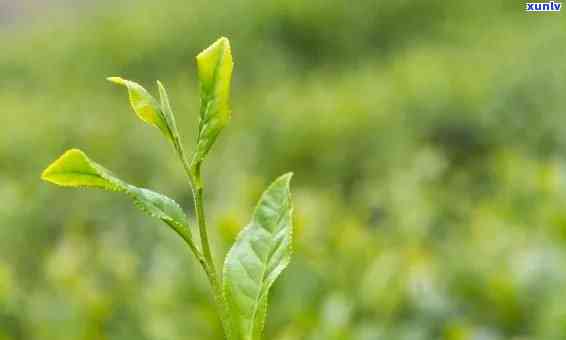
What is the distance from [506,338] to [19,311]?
1100 mm

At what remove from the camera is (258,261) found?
813 millimetres

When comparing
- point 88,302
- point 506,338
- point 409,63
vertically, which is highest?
point 409,63

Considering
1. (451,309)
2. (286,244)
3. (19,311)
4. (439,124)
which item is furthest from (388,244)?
(439,124)

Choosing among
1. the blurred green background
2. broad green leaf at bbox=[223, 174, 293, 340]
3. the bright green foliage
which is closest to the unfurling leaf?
the bright green foliage

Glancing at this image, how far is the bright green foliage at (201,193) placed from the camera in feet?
2.43

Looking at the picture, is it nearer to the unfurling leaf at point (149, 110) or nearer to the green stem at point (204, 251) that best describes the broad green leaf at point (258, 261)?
the green stem at point (204, 251)

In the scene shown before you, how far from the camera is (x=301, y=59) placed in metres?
8.26

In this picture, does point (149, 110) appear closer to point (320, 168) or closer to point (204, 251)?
point (204, 251)

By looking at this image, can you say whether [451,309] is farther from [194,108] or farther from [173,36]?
[173,36]

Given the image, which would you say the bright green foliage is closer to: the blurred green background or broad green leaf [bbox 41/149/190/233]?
broad green leaf [bbox 41/149/190/233]

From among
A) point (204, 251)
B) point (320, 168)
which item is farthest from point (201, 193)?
point (320, 168)

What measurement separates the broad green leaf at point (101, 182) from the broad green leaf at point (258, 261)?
0.08m

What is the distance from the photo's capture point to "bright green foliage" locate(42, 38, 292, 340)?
29.1 inches

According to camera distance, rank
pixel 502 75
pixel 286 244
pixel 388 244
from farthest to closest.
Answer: pixel 502 75 < pixel 388 244 < pixel 286 244
